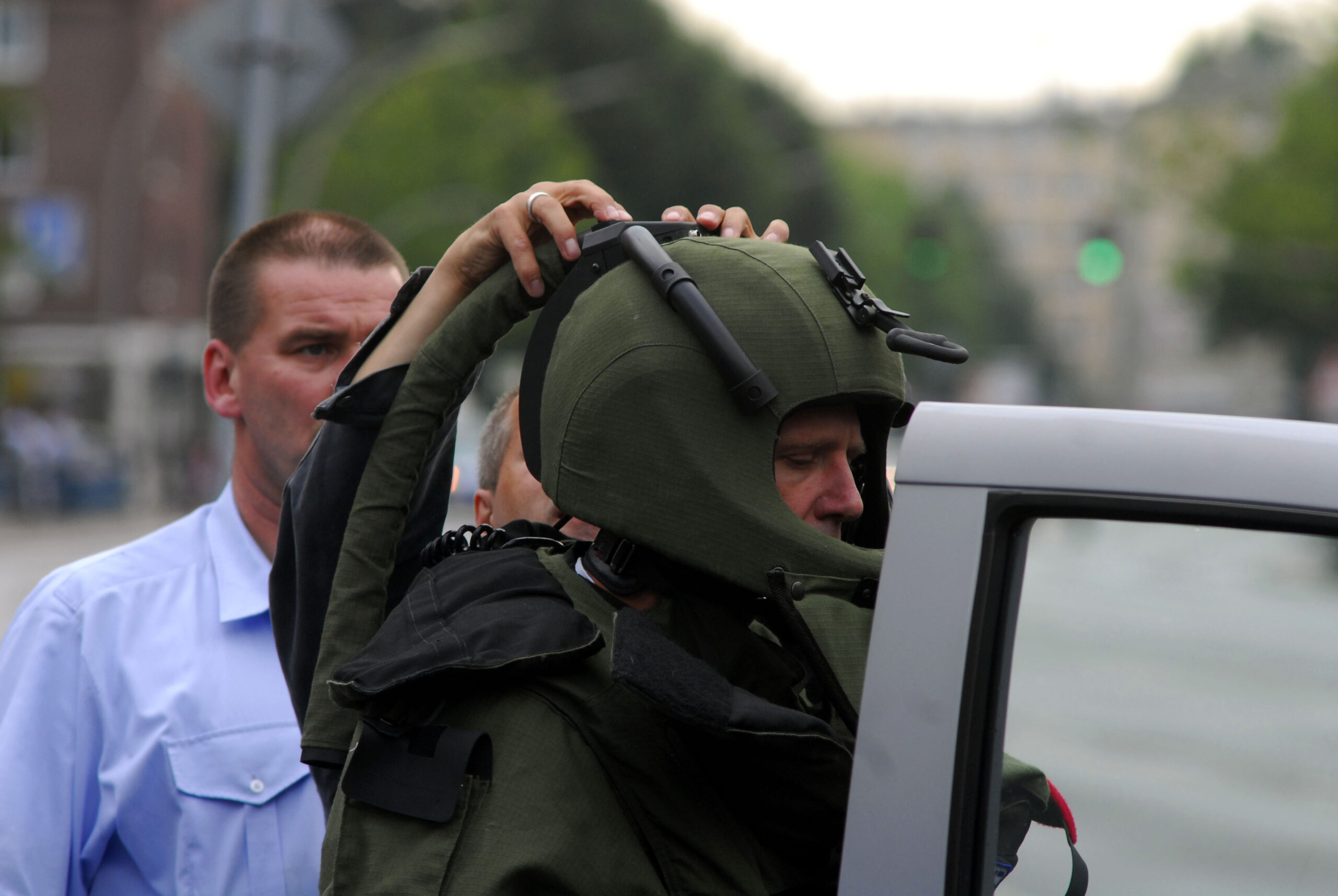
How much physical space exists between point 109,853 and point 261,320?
3.29 feet

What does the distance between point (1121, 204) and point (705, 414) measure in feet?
93.0

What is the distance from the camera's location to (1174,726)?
5.14 feet

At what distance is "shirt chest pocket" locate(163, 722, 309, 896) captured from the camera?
229cm

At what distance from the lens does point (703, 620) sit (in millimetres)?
1590

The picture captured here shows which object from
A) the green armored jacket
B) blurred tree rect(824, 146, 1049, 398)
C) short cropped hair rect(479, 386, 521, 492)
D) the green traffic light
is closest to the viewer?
the green armored jacket

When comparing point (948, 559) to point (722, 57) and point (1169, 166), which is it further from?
point (722, 57)

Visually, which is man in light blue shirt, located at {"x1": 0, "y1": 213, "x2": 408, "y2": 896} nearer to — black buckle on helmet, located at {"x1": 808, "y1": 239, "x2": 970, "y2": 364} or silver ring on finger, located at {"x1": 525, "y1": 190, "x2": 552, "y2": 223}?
silver ring on finger, located at {"x1": 525, "y1": 190, "x2": 552, "y2": 223}

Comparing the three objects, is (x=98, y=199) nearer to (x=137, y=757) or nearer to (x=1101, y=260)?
(x=1101, y=260)

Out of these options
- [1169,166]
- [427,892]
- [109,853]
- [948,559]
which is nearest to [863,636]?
[948,559]

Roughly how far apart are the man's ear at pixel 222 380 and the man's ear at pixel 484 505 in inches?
19.6

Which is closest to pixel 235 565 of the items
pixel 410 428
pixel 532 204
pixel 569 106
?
pixel 410 428

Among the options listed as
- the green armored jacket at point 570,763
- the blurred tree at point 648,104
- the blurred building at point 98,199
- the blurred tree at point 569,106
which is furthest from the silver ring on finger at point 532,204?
the blurred building at point 98,199

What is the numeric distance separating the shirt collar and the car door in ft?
4.39

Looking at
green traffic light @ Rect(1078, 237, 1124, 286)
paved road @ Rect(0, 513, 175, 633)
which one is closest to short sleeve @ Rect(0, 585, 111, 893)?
paved road @ Rect(0, 513, 175, 633)
